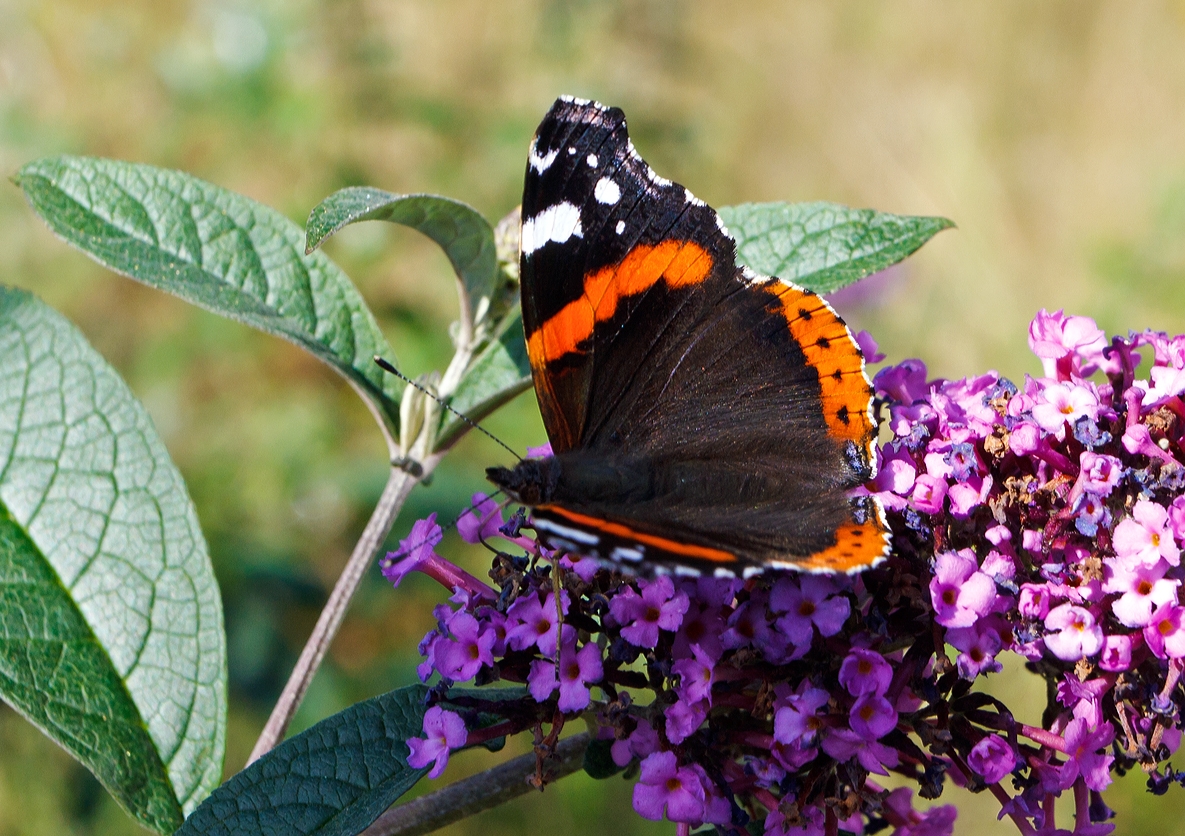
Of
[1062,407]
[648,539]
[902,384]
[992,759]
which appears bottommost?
[992,759]

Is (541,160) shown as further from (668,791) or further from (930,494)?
(668,791)

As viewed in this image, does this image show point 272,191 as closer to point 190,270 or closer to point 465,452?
point 465,452

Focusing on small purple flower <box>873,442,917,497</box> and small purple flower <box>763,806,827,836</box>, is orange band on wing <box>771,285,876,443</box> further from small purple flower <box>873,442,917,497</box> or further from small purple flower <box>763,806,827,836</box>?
small purple flower <box>763,806,827,836</box>

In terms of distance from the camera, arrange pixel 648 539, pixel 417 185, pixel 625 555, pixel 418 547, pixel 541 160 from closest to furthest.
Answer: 1. pixel 625 555
2. pixel 648 539
3. pixel 418 547
4. pixel 541 160
5. pixel 417 185

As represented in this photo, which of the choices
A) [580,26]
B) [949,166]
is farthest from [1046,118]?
[580,26]

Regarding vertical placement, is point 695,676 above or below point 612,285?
below

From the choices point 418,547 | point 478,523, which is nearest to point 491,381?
point 478,523

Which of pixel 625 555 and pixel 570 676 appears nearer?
Result: pixel 625 555
